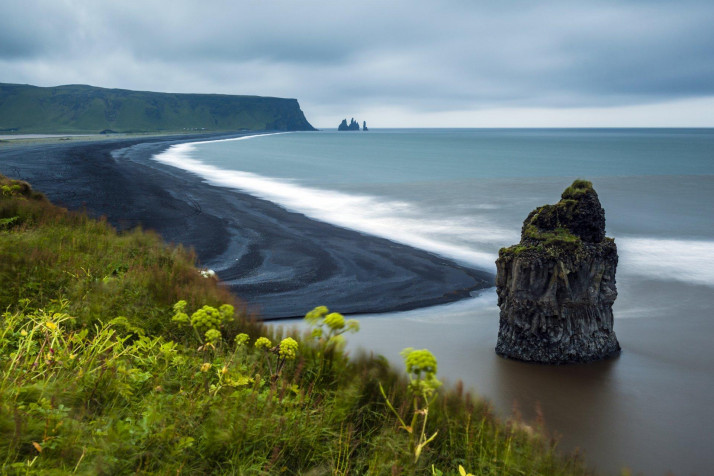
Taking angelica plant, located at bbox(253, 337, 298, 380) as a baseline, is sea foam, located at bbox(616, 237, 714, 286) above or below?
below

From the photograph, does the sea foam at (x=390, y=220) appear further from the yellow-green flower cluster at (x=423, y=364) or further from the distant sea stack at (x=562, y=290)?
the yellow-green flower cluster at (x=423, y=364)

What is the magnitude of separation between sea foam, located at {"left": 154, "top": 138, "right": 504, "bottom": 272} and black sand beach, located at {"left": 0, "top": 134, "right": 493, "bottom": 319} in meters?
1.23

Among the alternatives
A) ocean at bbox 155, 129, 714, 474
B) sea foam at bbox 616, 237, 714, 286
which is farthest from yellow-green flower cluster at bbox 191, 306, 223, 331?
sea foam at bbox 616, 237, 714, 286

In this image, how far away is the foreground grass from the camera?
349 cm

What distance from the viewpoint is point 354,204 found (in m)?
29.4

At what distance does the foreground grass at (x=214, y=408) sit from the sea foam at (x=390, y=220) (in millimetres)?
10025

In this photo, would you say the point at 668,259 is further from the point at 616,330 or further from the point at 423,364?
the point at 423,364

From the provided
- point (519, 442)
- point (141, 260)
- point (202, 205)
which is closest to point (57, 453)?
point (519, 442)

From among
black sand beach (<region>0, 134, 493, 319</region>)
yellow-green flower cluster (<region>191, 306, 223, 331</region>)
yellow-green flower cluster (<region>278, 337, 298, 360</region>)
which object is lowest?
black sand beach (<region>0, 134, 493, 319</region>)

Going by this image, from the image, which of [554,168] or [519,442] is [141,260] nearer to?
[519,442]

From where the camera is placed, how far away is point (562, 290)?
24.4 ft

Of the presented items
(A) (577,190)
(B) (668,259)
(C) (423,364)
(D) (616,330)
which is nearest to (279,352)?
(C) (423,364)

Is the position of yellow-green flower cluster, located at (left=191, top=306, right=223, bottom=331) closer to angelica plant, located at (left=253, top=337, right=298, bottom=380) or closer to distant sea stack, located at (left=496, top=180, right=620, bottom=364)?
angelica plant, located at (left=253, top=337, right=298, bottom=380)

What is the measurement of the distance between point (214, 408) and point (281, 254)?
35.0 ft
